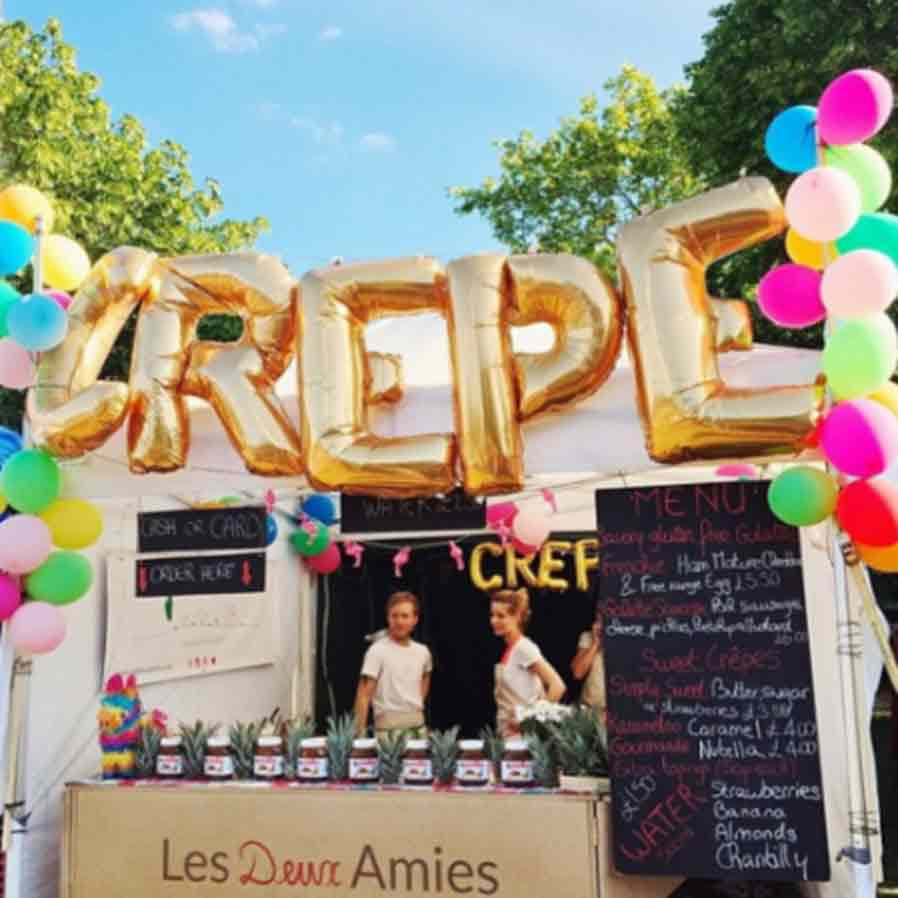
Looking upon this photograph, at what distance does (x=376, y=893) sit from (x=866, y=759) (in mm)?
1800

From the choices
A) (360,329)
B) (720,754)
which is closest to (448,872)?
(720,754)

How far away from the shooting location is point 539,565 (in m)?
7.46

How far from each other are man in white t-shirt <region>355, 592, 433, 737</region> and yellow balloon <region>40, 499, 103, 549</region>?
2.00 metres

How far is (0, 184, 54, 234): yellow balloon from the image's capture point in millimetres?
3912

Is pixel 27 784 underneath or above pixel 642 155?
underneath

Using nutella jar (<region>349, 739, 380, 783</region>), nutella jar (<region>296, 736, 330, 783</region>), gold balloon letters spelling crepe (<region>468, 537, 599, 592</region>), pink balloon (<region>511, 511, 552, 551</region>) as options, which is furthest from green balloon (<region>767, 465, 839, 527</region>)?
gold balloon letters spelling crepe (<region>468, 537, 599, 592</region>)

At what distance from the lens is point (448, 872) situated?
3613 mm

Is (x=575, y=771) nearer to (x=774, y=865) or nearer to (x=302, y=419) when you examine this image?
(x=774, y=865)

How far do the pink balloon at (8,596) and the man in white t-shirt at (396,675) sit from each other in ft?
7.07

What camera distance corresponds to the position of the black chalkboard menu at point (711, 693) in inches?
132

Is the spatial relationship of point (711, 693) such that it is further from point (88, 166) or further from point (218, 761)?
point (88, 166)

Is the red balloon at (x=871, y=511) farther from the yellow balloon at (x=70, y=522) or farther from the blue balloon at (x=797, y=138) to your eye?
the yellow balloon at (x=70, y=522)

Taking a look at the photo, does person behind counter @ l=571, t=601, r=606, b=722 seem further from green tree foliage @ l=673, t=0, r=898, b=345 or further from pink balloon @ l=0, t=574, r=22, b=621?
green tree foliage @ l=673, t=0, r=898, b=345

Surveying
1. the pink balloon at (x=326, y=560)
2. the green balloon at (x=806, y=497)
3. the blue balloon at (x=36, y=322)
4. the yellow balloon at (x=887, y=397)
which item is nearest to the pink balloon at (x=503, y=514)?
the pink balloon at (x=326, y=560)
